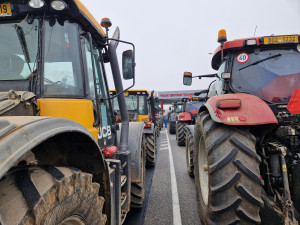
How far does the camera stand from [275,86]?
2.89m

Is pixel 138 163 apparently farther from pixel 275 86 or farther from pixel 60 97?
pixel 275 86

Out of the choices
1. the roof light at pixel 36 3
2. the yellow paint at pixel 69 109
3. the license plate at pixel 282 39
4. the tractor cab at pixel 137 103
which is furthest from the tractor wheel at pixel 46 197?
the tractor cab at pixel 137 103

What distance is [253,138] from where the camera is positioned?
215 cm

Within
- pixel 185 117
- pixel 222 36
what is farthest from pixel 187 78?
pixel 185 117

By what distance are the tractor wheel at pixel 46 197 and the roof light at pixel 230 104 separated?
1650 millimetres

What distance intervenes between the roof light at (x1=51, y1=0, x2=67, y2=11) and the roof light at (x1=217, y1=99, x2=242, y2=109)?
1.82 metres

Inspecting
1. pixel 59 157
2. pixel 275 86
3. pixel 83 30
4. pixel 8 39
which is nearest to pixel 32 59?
pixel 8 39

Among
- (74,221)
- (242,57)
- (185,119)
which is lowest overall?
(185,119)

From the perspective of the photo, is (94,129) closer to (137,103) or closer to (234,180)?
(234,180)

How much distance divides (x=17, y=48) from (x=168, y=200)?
339 centimetres

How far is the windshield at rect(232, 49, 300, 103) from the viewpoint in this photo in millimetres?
2876

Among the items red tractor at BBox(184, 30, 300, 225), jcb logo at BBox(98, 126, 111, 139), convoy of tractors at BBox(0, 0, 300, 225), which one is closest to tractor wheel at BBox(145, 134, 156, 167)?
convoy of tractors at BBox(0, 0, 300, 225)

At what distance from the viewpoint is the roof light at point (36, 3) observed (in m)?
1.70

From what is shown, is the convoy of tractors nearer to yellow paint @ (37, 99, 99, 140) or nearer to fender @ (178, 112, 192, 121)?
yellow paint @ (37, 99, 99, 140)
